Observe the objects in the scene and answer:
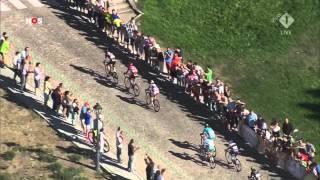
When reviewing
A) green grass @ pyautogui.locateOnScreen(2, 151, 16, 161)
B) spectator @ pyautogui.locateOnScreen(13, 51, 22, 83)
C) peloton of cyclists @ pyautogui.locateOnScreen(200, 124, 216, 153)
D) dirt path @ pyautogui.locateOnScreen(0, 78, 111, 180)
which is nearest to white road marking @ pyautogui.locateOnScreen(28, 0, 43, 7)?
spectator @ pyautogui.locateOnScreen(13, 51, 22, 83)

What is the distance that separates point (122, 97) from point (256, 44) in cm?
1418

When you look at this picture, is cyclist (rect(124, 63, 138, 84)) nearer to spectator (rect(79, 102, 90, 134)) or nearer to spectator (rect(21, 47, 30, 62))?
spectator (rect(79, 102, 90, 134))

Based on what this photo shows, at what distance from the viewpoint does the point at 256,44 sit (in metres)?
49.6

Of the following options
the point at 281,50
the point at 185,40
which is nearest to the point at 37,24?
the point at 185,40

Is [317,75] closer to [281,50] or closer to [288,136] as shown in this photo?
[281,50]

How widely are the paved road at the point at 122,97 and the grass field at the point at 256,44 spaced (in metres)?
6.04

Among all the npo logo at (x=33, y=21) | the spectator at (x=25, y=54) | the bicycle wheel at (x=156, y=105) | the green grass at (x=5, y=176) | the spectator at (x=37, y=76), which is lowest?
the green grass at (x=5, y=176)

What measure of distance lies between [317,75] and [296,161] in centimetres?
1343

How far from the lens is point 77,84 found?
3953 cm

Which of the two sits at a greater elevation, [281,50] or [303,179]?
[281,50]

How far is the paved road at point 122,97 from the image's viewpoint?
35688 millimetres

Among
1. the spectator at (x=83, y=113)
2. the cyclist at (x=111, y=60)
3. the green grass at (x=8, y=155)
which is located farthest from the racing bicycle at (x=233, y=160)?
the green grass at (x=8, y=155)

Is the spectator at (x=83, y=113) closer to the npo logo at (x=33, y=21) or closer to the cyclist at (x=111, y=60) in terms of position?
the cyclist at (x=111, y=60)

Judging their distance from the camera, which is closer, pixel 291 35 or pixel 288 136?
pixel 288 136
